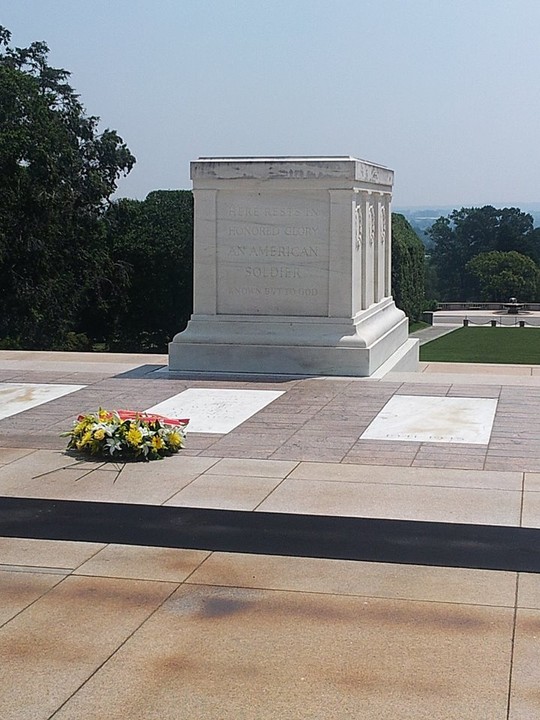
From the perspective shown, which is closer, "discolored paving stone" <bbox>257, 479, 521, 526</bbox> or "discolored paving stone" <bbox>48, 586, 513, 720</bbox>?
"discolored paving stone" <bbox>48, 586, 513, 720</bbox>

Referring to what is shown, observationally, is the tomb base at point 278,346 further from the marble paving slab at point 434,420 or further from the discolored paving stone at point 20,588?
the discolored paving stone at point 20,588

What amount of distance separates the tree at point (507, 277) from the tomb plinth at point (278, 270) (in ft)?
226

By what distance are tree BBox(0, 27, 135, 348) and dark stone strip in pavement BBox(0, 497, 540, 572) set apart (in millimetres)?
24834

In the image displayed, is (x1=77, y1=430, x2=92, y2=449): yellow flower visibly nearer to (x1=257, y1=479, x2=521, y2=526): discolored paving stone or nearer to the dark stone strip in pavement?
the dark stone strip in pavement

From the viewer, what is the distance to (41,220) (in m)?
32.7

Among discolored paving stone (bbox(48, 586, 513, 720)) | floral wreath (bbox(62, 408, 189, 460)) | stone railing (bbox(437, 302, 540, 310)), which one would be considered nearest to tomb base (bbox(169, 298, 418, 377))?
floral wreath (bbox(62, 408, 189, 460))

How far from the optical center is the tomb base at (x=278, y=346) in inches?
A: 526

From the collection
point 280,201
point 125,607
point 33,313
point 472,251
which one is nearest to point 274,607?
point 125,607

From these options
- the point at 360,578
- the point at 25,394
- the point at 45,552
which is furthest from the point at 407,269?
the point at 360,578

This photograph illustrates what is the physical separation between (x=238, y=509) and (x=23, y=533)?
1419mm

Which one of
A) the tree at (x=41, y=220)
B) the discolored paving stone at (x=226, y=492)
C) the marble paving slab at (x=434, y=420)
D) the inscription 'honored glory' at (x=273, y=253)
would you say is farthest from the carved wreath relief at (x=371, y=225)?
the tree at (x=41, y=220)

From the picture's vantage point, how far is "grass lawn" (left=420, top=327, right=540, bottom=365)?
29.1 m

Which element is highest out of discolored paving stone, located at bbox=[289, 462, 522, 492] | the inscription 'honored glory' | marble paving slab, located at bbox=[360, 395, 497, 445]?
the inscription 'honored glory'

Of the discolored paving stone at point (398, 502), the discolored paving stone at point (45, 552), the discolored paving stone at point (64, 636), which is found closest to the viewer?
the discolored paving stone at point (64, 636)
